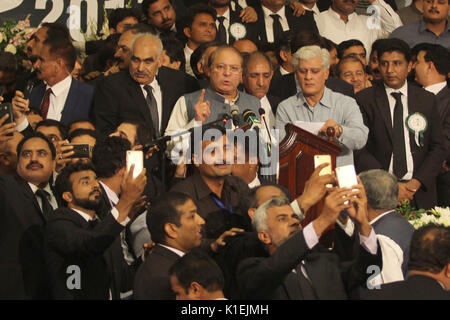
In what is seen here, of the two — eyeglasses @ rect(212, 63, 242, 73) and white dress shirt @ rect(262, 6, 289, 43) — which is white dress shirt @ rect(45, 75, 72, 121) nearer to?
eyeglasses @ rect(212, 63, 242, 73)

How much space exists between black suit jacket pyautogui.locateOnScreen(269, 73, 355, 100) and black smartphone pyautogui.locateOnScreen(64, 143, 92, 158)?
189 centimetres

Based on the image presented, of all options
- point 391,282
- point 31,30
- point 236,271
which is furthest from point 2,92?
point 391,282

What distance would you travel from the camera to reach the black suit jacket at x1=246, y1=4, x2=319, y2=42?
8570mm

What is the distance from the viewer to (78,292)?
505 cm

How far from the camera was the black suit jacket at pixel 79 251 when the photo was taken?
488 cm

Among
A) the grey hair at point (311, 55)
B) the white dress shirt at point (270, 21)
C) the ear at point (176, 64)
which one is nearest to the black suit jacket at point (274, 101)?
the grey hair at point (311, 55)

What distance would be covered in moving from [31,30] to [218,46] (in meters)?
2.13

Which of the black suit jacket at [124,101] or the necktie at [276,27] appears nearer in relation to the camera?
the black suit jacket at [124,101]

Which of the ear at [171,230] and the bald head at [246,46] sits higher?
the bald head at [246,46]

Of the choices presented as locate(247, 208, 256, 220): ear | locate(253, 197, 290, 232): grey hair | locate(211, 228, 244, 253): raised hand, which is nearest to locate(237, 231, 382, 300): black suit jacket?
locate(253, 197, 290, 232): grey hair

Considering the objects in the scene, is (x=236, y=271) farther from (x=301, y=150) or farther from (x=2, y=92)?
(x=2, y=92)

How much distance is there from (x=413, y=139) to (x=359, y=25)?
237 centimetres

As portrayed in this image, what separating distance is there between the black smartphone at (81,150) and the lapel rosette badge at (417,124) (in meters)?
2.56

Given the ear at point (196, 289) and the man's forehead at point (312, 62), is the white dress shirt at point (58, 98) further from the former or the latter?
the ear at point (196, 289)
